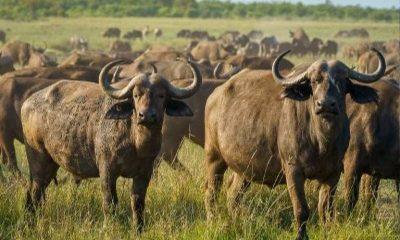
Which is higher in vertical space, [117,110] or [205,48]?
[117,110]

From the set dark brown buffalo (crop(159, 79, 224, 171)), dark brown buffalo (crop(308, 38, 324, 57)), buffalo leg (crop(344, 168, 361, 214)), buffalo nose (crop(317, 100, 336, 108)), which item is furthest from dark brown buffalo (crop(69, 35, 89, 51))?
buffalo nose (crop(317, 100, 336, 108))

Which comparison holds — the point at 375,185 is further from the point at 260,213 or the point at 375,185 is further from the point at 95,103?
the point at 95,103

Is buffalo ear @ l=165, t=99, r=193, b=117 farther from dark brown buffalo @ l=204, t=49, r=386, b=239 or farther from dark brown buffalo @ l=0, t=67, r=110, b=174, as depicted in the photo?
dark brown buffalo @ l=0, t=67, r=110, b=174

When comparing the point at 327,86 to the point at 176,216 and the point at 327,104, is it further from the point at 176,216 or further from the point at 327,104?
the point at 176,216

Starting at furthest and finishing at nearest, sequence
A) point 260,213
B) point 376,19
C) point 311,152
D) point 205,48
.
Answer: point 376,19, point 205,48, point 260,213, point 311,152

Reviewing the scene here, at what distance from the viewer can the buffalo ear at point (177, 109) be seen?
278 inches

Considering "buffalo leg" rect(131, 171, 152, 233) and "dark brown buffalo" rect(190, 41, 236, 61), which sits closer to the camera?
"buffalo leg" rect(131, 171, 152, 233)

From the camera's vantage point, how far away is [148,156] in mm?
7012

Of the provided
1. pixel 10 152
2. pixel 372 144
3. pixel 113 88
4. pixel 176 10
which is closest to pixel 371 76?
pixel 372 144

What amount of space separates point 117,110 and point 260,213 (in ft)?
5.50

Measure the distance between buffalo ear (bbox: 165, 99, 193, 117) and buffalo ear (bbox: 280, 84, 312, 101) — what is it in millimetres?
930

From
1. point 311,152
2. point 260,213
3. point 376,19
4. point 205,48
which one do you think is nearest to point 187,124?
point 260,213

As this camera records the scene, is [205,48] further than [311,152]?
Yes

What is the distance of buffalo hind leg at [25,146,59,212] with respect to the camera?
25.4 ft
